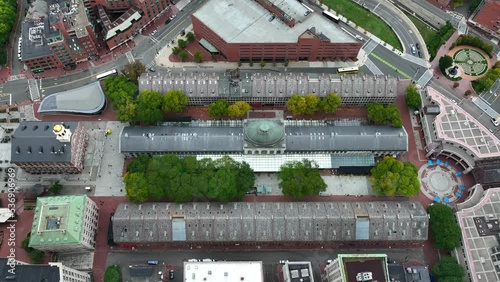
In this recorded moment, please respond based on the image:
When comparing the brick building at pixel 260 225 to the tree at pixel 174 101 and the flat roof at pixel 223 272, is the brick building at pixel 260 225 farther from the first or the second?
the tree at pixel 174 101

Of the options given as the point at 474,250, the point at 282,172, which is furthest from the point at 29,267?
the point at 474,250

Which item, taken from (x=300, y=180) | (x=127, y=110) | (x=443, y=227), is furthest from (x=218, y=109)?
(x=443, y=227)

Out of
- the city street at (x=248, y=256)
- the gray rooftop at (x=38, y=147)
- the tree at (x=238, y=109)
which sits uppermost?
the tree at (x=238, y=109)

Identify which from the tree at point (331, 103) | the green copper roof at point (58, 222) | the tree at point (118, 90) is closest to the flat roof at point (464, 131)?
the tree at point (331, 103)

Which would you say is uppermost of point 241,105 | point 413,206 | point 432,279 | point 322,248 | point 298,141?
point 241,105

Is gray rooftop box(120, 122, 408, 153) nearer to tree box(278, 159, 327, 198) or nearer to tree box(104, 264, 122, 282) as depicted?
tree box(278, 159, 327, 198)

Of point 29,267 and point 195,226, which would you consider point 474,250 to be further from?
point 29,267
